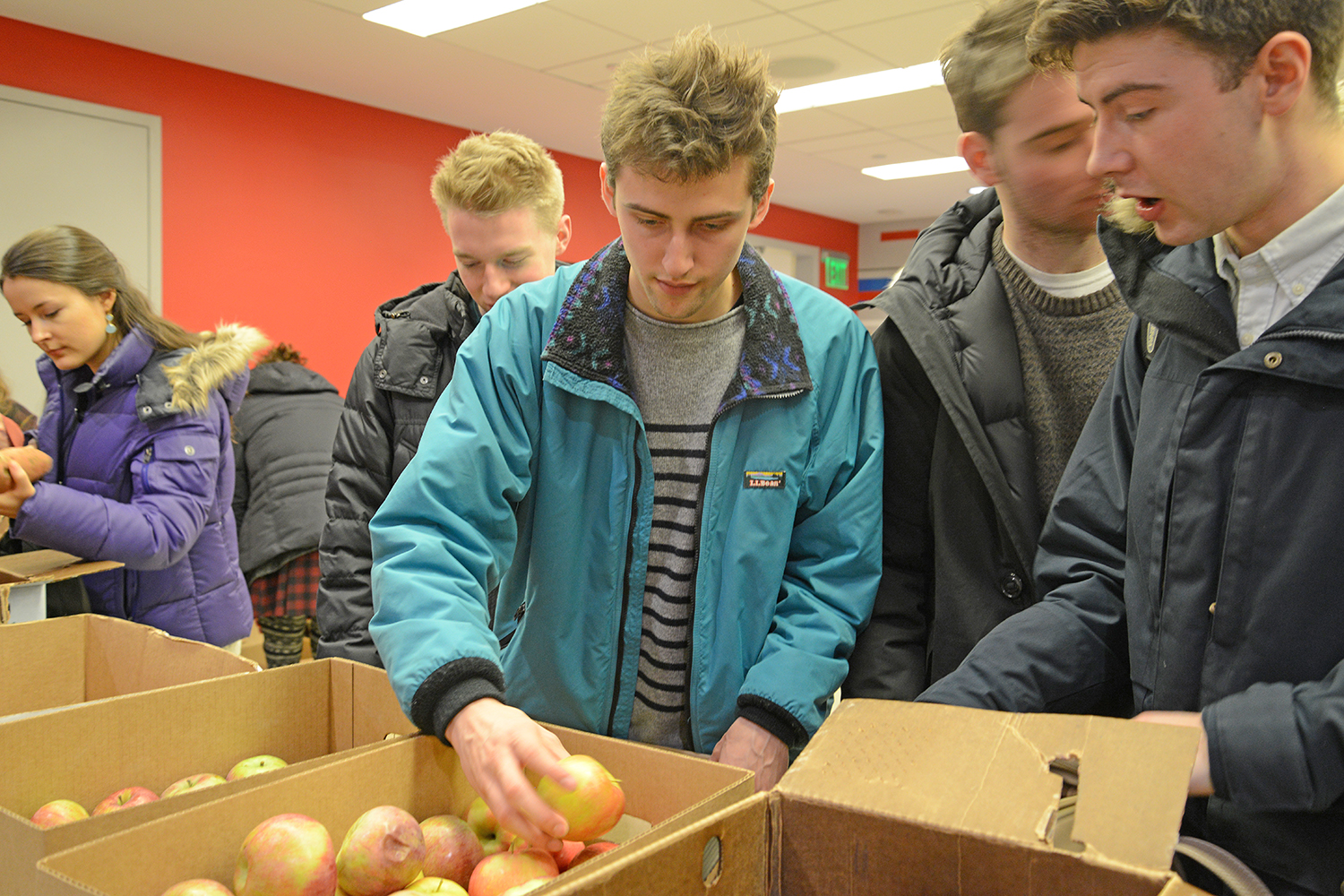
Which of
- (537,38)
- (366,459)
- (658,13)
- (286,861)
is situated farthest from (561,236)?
(537,38)

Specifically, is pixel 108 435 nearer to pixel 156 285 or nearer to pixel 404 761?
pixel 404 761

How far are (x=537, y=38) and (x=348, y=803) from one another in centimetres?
490

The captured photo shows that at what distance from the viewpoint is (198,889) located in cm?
92

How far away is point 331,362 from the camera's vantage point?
6.48m

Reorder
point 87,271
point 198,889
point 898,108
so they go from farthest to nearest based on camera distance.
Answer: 1. point 898,108
2. point 87,271
3. point 198,889

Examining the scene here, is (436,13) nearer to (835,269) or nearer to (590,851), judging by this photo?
(590,851)

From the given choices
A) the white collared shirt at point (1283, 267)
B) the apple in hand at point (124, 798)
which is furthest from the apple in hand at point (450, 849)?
the white collared shirt at point (1283, 267)

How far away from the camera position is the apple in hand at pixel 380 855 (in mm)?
1001

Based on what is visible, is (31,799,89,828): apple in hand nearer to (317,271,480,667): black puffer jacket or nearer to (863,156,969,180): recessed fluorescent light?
(317,271,480,667): black puffer jacket

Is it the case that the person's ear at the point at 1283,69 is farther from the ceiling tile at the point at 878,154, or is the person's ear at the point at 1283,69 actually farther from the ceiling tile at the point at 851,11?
the ceiling tile at the point at 878,154

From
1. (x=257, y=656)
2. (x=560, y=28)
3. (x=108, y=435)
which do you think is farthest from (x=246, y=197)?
(x=108, y=435)

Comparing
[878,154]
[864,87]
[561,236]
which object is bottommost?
[561,236]

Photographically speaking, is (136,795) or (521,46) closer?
(136,795)

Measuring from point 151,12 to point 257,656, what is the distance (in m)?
3.11
